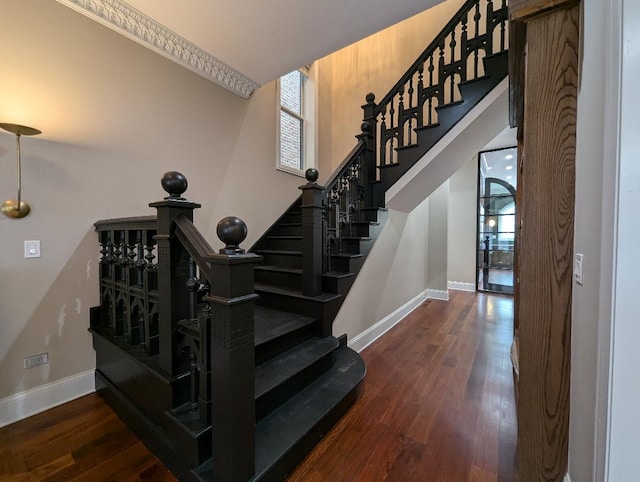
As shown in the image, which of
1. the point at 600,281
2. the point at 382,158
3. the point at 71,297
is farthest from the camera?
the point at 382,158

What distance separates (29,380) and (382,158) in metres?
3.46

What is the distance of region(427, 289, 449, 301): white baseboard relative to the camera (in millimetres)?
4775

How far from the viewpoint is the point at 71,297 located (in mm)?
1812

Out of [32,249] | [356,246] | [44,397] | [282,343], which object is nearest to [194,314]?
[282,343]

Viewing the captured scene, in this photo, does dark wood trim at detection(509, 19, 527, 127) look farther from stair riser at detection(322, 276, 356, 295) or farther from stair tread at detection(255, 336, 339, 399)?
stair tread at detection(255, 336, 339, 399)

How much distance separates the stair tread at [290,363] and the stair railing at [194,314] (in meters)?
0.34

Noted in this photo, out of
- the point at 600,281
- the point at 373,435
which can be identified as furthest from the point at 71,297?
the point at 600,281

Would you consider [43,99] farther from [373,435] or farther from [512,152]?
[512,152]

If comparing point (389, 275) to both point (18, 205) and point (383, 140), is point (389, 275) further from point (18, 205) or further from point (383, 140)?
point (18, 205)

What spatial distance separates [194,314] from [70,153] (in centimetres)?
154

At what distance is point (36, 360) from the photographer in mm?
1673

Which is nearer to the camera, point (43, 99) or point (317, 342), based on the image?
point (43, 99)

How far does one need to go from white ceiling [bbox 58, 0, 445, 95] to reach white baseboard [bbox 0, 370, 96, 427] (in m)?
2.54

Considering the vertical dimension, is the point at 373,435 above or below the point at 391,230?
below
